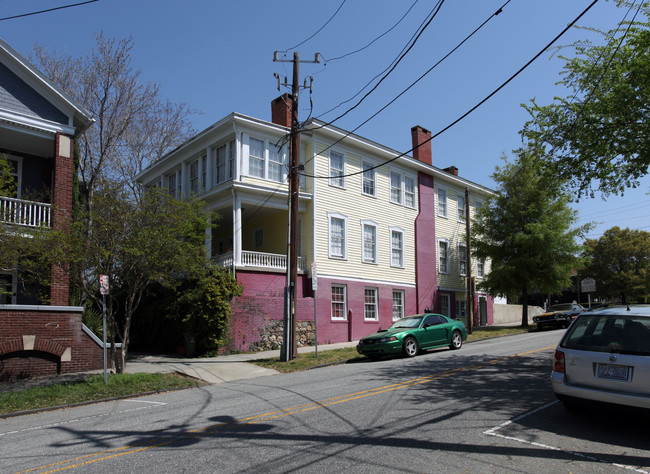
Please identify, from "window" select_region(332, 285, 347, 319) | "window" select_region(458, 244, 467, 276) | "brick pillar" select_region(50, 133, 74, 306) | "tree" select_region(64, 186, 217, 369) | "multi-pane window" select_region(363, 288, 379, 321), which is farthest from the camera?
"window" select_region(458, 244, 467, 276)

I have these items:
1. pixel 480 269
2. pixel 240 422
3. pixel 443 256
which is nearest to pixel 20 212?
pixel 240 422

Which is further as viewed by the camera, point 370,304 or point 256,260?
point 370,304

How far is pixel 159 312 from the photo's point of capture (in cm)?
2028

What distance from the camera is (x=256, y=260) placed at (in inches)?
794

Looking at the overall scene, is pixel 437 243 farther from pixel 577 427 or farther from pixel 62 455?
pixel 62 455

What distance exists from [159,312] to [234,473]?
1642 cm

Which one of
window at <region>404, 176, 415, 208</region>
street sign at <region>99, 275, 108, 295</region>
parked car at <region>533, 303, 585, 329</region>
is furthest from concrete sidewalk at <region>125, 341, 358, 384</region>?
parked car at <region>533, 303, 585, 329</region>

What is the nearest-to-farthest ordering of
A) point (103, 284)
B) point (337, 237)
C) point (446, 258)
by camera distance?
point (103, 284) → point (337, 237) → point (446, 258)

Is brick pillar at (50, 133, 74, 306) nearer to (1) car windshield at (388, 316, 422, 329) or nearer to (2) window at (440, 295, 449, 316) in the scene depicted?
(1) car windshield at (388, 316, 422, 329)

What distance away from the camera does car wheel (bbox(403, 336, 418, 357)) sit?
15.0 metres

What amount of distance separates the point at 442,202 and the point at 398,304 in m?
7.80

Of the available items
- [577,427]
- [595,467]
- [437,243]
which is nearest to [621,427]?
[577,427]

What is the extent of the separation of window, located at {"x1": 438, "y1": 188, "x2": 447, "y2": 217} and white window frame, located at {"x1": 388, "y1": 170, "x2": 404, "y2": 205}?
4.07 meters

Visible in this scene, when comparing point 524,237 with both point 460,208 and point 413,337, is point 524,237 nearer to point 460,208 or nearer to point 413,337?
point 460,208
